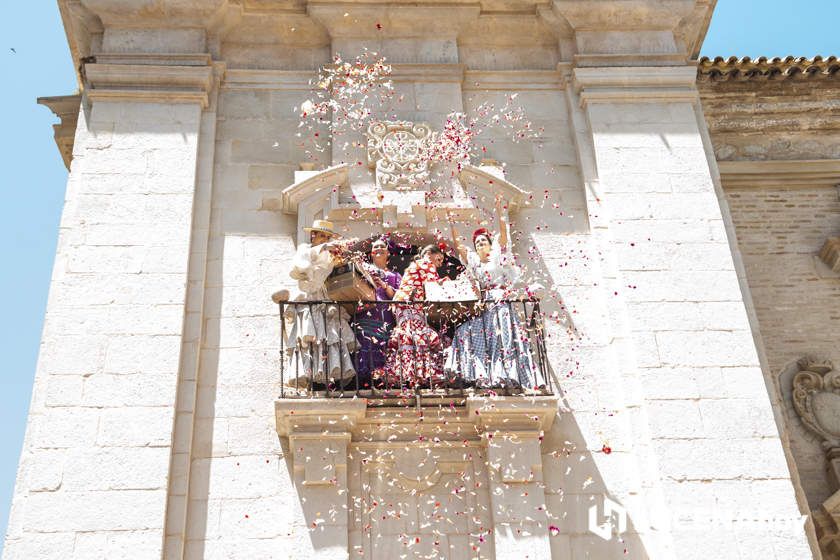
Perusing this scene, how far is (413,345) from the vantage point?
793cm

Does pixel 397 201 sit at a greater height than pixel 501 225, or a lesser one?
greater

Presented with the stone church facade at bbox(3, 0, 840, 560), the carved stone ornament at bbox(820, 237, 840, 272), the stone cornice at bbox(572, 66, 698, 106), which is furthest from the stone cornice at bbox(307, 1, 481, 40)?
the carved stone ornament at bbox(820, 237, 840, 272)

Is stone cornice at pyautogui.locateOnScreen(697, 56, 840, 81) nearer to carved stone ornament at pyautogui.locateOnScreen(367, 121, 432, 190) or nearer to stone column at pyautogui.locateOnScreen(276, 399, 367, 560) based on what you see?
carved stone ornament at pyautogui.locateOnScreen(367, 121, 432, 190)

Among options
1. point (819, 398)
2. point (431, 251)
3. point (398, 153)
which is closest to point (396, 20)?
point (398, 153)

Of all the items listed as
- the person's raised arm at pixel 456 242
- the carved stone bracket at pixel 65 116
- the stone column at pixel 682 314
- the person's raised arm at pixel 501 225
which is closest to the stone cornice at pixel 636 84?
the stone column at pixel 682 314

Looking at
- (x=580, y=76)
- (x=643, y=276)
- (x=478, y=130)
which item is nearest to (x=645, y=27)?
(x=580, y=76)

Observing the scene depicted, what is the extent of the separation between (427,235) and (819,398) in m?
3.77

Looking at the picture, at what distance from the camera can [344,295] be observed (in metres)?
8.01

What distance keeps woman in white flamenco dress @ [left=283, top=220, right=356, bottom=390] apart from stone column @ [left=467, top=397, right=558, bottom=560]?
959mm

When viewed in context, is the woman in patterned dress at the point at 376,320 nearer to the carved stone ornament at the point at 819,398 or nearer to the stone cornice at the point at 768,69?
the carved stone ornament at the point at 819,398

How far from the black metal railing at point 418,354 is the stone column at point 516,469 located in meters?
0.17

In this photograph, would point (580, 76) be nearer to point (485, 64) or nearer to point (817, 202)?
point (485, 64)

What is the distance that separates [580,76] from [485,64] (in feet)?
2.90

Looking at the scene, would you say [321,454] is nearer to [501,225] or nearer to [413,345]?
[413,345]
